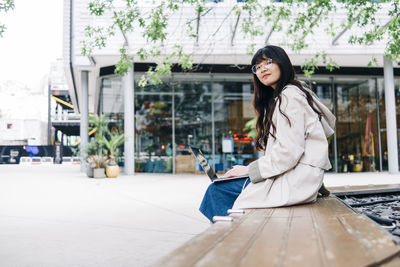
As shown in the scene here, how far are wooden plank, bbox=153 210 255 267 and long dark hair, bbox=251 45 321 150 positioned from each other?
857mm

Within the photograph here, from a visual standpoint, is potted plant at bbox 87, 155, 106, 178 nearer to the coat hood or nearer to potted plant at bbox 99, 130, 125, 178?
potted plant at bbox 99, 130, 125, 178

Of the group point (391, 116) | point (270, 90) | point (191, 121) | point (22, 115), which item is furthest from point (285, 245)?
point (22, 115)

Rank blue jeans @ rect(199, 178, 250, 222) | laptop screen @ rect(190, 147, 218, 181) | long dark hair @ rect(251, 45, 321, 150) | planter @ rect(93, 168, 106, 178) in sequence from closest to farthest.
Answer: long dark hair @ rect(251, 45, 321, 150)
blue jeans @ rect(199, 178, 250, 222)
laptop screen @ rect(190, 147, 218, 181)
planter @ rect(93, 168, 106, 178)

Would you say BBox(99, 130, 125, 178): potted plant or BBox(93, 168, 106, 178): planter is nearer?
BBox(93, 168, 106, 178): planter

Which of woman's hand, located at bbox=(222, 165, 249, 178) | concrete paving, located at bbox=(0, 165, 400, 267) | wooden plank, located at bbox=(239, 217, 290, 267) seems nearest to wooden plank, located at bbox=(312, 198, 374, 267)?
wooden plank, located at bbox=(239, 217, 290, 267)

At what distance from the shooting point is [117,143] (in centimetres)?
1214

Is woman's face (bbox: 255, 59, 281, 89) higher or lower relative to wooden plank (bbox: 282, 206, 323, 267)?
higher

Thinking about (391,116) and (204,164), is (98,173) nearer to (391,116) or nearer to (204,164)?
(204,164)

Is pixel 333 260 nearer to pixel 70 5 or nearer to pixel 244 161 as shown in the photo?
pixel 244 161

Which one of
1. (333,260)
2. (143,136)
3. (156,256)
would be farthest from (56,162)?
(333,260)

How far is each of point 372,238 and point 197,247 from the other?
0.55m

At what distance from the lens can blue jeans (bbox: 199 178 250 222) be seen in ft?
7.64

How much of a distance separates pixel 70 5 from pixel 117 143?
6105 millimetres

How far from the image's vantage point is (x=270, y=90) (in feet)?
7.86
